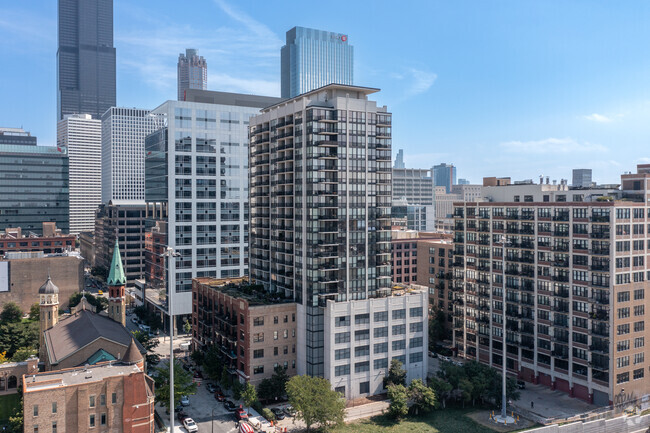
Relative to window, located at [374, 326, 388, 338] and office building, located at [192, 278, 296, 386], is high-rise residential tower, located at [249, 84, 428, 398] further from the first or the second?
office building, located at [192, 278, 296, 386]

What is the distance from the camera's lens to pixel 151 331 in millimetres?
152000

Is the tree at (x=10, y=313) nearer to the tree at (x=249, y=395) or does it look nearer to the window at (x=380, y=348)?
the tree at (x=249, y=395)

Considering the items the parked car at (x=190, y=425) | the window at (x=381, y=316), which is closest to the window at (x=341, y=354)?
the window at (x=381, y=316)

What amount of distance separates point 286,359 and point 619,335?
5961 centimetres

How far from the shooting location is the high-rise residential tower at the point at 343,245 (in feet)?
321

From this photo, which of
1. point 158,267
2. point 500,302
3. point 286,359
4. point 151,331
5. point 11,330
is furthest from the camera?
point 158,267

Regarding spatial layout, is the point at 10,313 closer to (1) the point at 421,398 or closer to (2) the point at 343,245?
(2) the point at 343,245

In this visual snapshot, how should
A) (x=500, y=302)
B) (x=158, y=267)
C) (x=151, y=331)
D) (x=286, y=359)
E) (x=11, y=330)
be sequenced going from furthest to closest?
(x=158, y=267) → (x=151, y=331) → (x=11, y=330) → (x=500, y=302) → (x=286, y=359)

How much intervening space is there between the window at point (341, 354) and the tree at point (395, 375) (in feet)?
30.1

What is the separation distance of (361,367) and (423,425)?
15.6 m

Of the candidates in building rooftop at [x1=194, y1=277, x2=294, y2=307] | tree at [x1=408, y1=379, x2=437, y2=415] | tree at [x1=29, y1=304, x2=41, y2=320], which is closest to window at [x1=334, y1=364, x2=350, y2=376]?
tree at [x1=408, y1=379, x2=437, y2=415]

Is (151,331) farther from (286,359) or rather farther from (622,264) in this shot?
(622,264)

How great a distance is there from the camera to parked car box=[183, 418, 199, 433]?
3292 inches

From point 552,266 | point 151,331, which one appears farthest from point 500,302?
point 151,331
